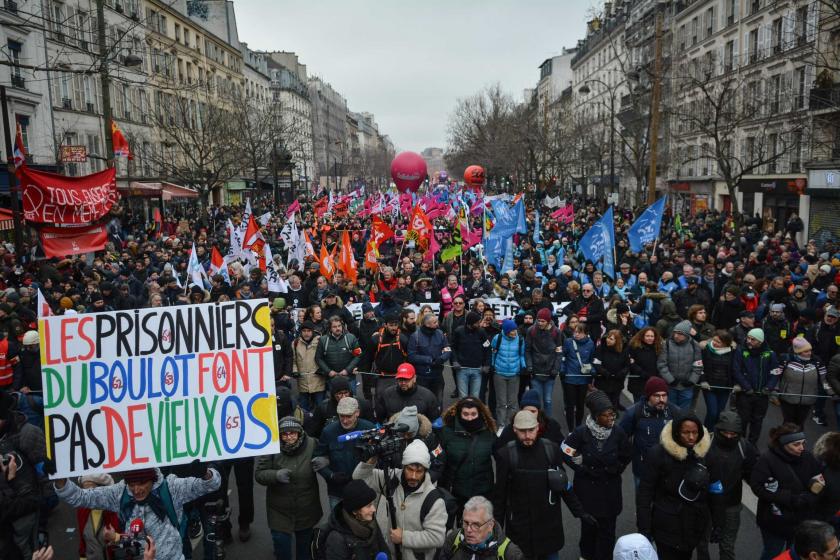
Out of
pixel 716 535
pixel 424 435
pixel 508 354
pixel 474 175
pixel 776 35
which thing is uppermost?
pixel 776 35

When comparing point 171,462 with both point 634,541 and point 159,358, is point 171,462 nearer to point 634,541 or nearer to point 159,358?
point 159,358

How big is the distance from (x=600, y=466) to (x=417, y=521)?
1690mm

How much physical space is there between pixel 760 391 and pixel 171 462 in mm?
6285

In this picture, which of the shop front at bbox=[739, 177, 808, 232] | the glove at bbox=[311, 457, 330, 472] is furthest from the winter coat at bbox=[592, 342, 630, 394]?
the shop front at bbox=[739, 177, 808, 232]

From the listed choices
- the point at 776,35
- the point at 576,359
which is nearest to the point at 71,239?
the point at 576,359

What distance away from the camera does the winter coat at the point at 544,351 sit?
7.87m

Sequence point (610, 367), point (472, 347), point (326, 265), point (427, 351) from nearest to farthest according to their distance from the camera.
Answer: point (610, 367), point (427, 351), point (472, 347), point (326, 265)

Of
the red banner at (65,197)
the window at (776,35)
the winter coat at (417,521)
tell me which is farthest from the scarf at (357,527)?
the window at (776,35)

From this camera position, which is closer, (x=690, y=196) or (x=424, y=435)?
(x=424, y=435)

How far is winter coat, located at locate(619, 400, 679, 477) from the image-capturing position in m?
5.35

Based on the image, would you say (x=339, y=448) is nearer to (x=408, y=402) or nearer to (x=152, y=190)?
(x=408, y=402)

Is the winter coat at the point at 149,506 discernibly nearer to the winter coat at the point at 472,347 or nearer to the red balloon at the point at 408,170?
the winter coat at the point at 472,347

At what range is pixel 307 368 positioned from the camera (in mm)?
7801

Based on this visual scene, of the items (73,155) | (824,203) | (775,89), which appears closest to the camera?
(73,155)
